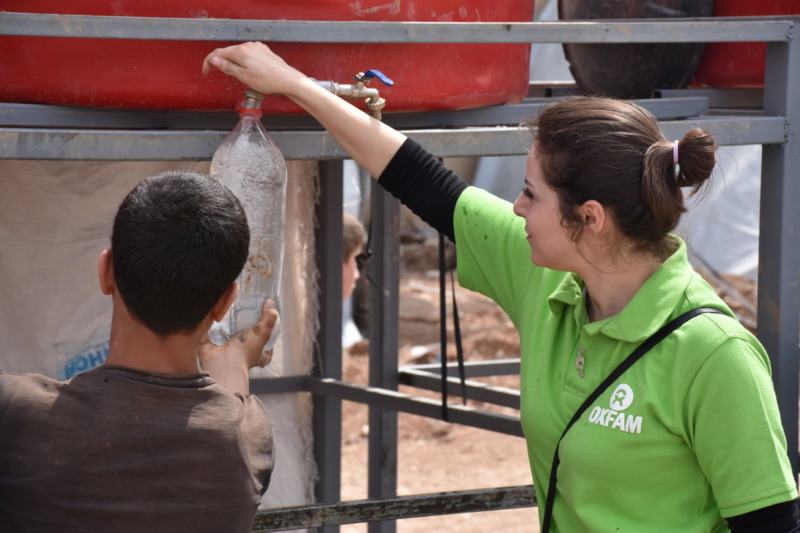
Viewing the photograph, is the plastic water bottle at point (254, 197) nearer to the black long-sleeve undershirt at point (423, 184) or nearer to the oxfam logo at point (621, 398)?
the black long-sleeve undershirt at point (423, 184)

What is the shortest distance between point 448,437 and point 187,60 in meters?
5.79

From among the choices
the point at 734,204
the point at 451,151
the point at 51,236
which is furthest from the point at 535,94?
the point at 734,204

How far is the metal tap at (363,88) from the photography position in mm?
1895

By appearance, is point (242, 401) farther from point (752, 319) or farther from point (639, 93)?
point (752, 319)

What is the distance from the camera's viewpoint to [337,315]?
3.71 meters

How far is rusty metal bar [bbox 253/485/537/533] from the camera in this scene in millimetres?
2221

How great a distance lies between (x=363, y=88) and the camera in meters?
1.90

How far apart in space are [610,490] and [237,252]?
695 mm

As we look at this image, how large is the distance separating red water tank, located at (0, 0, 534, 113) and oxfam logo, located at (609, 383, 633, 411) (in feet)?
2.16

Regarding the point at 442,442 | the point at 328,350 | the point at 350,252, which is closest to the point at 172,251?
the point at 328,350

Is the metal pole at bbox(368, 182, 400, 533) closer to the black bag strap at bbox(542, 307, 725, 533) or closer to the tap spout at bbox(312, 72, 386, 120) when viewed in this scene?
the tap spout at bbox(312, 72, 386, 120)

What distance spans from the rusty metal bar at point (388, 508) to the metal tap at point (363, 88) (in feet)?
2.71

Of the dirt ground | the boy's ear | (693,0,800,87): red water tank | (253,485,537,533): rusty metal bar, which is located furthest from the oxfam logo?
the dirt ground

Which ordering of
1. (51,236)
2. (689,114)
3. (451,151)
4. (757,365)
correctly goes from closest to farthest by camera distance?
(757,365), (451,151), (689,114), (51,236)
